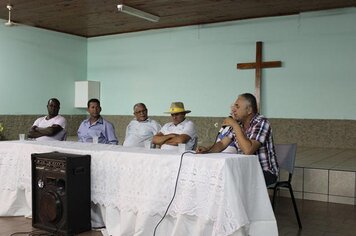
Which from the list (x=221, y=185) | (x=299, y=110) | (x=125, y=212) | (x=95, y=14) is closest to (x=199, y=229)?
(x=221, y=185)

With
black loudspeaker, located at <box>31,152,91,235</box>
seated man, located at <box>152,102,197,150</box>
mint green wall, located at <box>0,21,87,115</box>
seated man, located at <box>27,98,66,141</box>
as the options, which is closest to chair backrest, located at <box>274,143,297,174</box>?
seated man, located at <box>152,102,197,150</box>

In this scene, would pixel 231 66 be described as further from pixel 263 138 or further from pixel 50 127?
pixel 263 138

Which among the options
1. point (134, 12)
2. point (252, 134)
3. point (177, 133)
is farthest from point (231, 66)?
point (252, 134)

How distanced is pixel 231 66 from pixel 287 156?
3.85m

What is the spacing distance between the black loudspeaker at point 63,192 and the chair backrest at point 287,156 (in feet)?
5.42

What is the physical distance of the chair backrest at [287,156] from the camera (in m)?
3.49

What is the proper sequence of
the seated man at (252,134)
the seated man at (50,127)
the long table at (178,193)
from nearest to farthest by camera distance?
the long table at (178,193) → the seated man at (252,134) → the seated man at (50,127)

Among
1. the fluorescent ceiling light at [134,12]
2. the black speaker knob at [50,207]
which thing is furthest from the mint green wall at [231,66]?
the black speaker knob at [50,207]

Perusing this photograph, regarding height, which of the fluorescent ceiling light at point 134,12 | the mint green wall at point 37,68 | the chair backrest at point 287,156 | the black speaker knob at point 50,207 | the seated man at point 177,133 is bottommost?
the black speaker knob at point 50,207

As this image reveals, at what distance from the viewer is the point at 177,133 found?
4.23 m

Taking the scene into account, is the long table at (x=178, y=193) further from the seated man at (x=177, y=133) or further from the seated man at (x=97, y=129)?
the seated man at (x=97, y=129)

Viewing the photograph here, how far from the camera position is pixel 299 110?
658 centimetres

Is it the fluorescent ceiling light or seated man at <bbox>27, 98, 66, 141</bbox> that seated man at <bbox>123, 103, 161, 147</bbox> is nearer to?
seated man at <bbox>27, 98, 66, 141</bbox>

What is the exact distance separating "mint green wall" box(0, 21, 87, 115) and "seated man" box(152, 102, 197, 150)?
4.01 m
